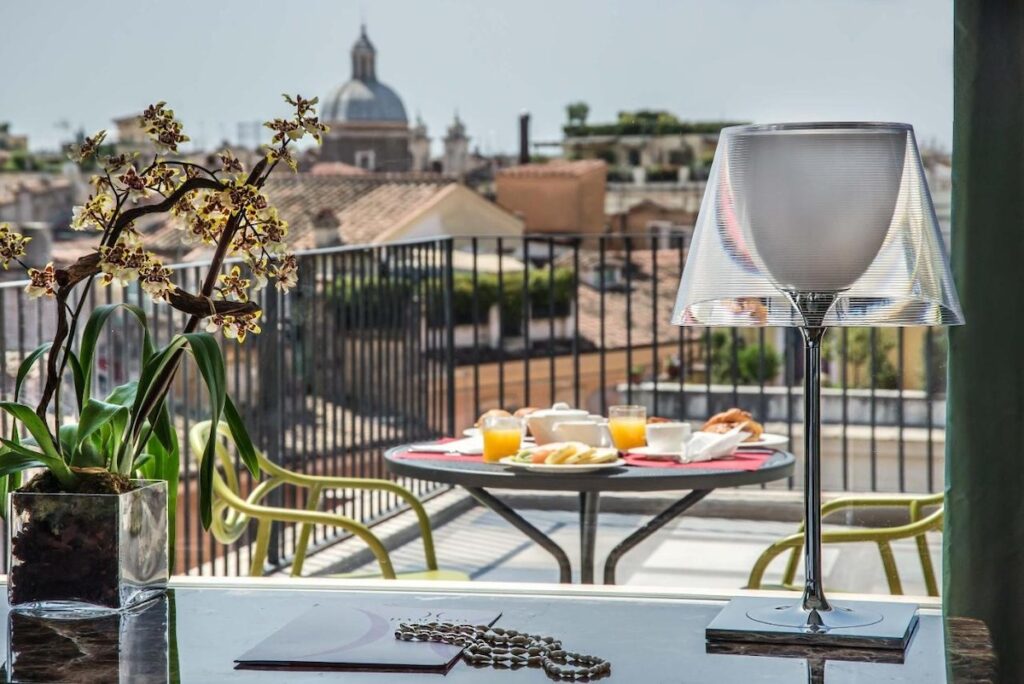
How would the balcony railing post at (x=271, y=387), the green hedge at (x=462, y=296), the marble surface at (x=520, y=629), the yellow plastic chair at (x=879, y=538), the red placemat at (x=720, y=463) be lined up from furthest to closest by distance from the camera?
the green hedge at (x=462, y=296) → the balcony railing post at (x=271, y=387) → the red placemat at (x=720, y=463) → the yellow plastic chair at (x=879, y=538) → the marble surface at (x=520, y=629)

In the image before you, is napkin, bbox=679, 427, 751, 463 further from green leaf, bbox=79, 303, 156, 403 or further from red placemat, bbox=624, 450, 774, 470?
green leaf, bbox=79, 303, 156, 403

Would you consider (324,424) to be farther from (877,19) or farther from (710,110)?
(877,19)

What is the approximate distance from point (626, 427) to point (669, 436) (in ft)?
0.46

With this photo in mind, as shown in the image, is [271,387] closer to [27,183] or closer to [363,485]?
[27,183]

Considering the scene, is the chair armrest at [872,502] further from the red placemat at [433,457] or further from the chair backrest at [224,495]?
the chair backrest at [224,495]

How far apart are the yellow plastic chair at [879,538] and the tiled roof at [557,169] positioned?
1164 mm

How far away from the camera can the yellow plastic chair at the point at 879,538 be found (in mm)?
2615

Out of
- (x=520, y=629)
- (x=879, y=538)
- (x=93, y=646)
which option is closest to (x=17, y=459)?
(x=93, y=646)

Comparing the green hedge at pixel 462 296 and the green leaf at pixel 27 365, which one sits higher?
the green hedge at pixel 462 296

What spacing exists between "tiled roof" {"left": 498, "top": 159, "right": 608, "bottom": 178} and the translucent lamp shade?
7.67 feet

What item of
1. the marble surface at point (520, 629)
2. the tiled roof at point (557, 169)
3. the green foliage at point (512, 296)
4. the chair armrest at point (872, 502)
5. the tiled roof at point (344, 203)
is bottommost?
the chair armrest at point (872, 502)

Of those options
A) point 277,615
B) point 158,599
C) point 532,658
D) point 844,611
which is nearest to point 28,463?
point 158,599

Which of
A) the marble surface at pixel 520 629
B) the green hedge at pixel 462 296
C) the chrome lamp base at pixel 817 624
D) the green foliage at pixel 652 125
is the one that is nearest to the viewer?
the marble surface at pixel 520 629

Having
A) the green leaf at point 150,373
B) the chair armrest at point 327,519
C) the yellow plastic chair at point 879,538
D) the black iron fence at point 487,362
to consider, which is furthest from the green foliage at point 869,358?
the green leaf at point 150,373
